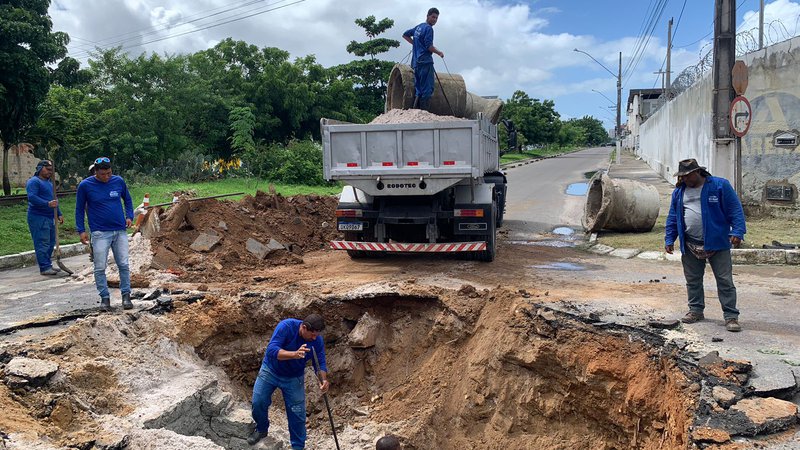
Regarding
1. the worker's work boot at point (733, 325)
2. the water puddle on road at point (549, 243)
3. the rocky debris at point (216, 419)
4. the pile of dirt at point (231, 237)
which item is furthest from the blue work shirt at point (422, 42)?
the rocky debris at point (216, 419)

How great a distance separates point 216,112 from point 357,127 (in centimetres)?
1923

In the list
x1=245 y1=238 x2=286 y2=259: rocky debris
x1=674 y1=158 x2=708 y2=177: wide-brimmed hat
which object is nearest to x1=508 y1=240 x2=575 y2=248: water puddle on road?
x1=245 y1=238 x2=286 y2=259: rocky debris

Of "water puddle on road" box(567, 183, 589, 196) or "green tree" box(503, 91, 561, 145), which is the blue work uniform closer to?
"water puddle on road" box(567, 183, 589, 196)

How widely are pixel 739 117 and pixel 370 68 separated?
22706 mm

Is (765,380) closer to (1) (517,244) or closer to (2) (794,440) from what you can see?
(2) (794,440)

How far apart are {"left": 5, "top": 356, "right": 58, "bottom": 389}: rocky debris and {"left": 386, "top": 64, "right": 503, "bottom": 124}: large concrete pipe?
692cm

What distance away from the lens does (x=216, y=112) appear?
2570cm

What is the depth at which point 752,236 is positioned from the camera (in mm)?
10094

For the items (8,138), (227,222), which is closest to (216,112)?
(8,138)

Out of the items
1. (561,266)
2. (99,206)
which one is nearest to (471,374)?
(561,266)

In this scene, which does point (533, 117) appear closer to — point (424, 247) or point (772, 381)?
point (424, 247)

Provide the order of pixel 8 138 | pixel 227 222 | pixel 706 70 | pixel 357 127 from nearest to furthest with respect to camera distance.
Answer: pixel 357 127, pixel 227 222, pixel 706 70, pixel 8 138

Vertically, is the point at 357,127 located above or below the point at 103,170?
above

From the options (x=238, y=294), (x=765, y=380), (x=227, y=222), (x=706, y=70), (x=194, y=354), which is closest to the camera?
(x=765, y=380)
